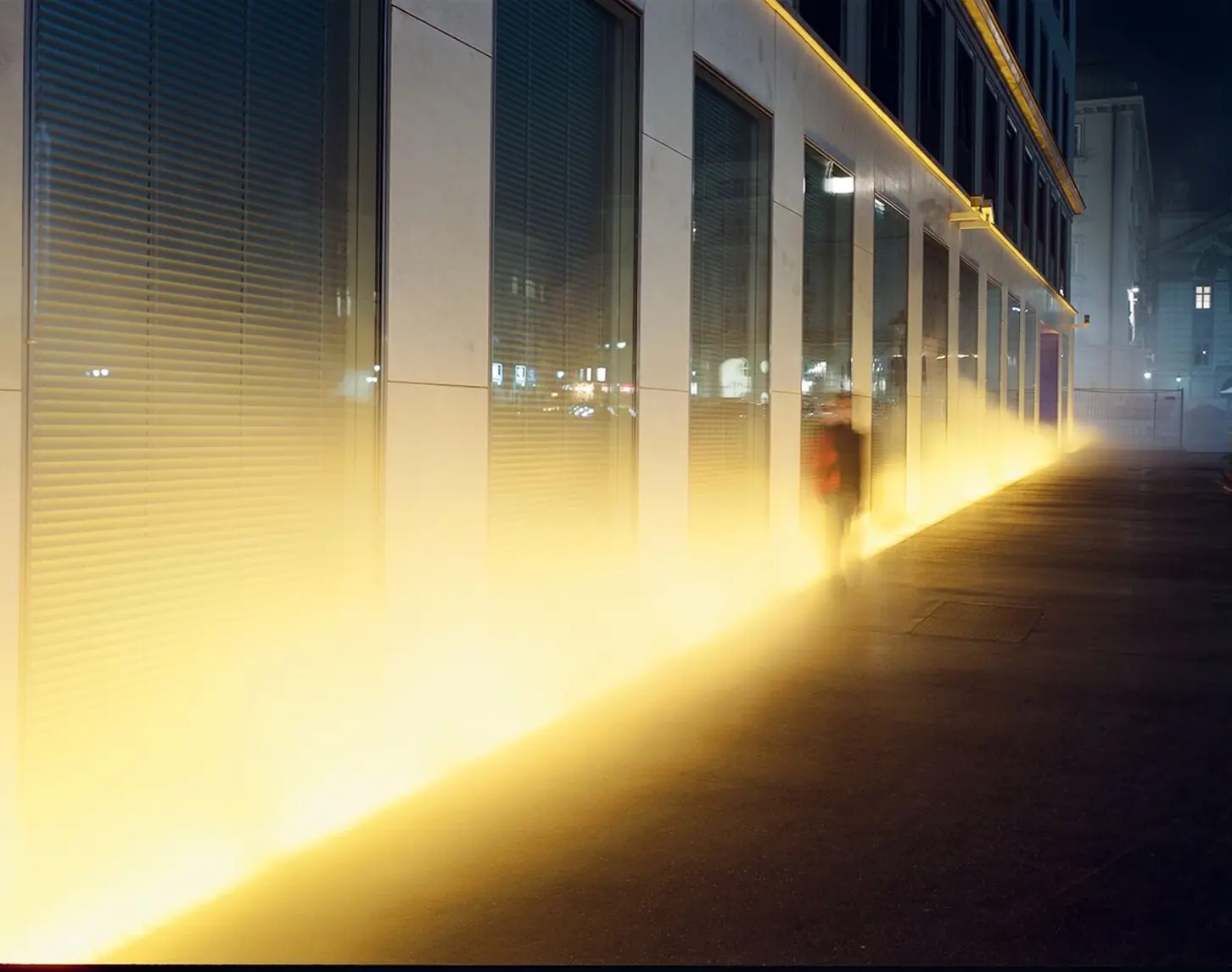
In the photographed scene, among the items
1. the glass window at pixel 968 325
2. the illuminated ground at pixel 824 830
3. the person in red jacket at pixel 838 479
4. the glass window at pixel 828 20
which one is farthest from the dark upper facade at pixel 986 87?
the illuminated ground at pixel 824 830

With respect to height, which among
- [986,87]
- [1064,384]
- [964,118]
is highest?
[986,87]

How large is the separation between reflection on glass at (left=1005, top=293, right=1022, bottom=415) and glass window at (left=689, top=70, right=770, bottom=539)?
1900cm

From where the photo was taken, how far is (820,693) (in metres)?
7.67

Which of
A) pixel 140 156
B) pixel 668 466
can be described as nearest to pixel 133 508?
pixel 140 156

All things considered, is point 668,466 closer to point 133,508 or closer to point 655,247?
point 655,247

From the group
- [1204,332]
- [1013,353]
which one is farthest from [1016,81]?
[1204,332]

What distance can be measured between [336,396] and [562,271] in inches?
104

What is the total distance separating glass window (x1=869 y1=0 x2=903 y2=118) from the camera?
53.3ft

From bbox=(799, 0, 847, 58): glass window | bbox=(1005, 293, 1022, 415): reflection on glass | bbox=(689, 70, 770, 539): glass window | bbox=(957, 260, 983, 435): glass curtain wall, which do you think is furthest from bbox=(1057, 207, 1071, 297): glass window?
bbox=(689, 70, 770, 539): glass window

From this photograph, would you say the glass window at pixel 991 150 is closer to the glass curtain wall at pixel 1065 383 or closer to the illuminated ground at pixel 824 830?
the glass curtain wall at pixel 1065 383

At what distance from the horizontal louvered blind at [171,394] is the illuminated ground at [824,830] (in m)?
0.80

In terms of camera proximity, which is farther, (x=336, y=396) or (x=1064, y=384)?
(x=1064, y=384)

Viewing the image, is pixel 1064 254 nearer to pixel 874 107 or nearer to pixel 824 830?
pixel 874 107

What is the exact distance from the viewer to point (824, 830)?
17.0 ft
